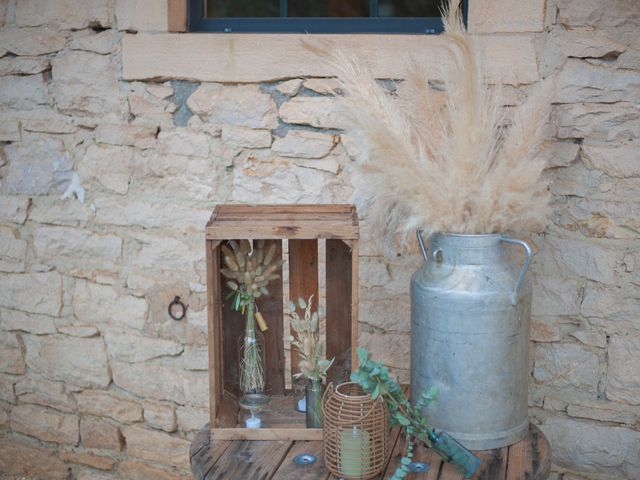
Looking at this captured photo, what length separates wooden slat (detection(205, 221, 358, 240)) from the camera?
191cm

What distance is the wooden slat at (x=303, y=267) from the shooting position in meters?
2.23

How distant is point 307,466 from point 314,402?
0.65ft

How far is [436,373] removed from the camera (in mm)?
1928

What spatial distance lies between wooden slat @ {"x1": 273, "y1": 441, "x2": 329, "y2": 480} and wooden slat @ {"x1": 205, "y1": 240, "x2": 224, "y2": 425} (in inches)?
9.2

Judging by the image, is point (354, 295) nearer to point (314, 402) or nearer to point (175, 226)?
point (314, 402)

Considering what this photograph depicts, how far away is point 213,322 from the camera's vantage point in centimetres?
199

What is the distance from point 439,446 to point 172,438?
4.90ft

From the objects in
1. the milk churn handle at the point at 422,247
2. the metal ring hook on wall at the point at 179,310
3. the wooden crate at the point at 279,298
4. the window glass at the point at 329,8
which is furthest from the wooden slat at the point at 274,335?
the window glass at the point at 329,8

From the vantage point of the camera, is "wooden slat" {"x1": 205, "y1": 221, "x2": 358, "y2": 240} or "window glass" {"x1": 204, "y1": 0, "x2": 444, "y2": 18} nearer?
"wooden slat" {"x1": 205, "y1": 221, "x2": 358, "y2": 240}

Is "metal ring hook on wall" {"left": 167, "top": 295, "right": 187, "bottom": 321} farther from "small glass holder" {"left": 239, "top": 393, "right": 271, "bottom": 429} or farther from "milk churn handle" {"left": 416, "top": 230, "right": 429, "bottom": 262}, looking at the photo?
"milk churn handle" {"left": 416, "top": 230, "right": 429, "bottom": 262}

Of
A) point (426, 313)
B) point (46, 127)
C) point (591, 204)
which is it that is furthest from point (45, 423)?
point (591, 204)

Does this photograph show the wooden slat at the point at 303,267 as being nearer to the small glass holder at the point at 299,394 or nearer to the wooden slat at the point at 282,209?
the wooden slat at the point at 282,209

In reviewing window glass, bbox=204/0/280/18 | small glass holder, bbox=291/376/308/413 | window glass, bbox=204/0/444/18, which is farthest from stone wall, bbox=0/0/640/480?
window glass, bbox=204/0/280/18

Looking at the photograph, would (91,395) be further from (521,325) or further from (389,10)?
(389,10)
